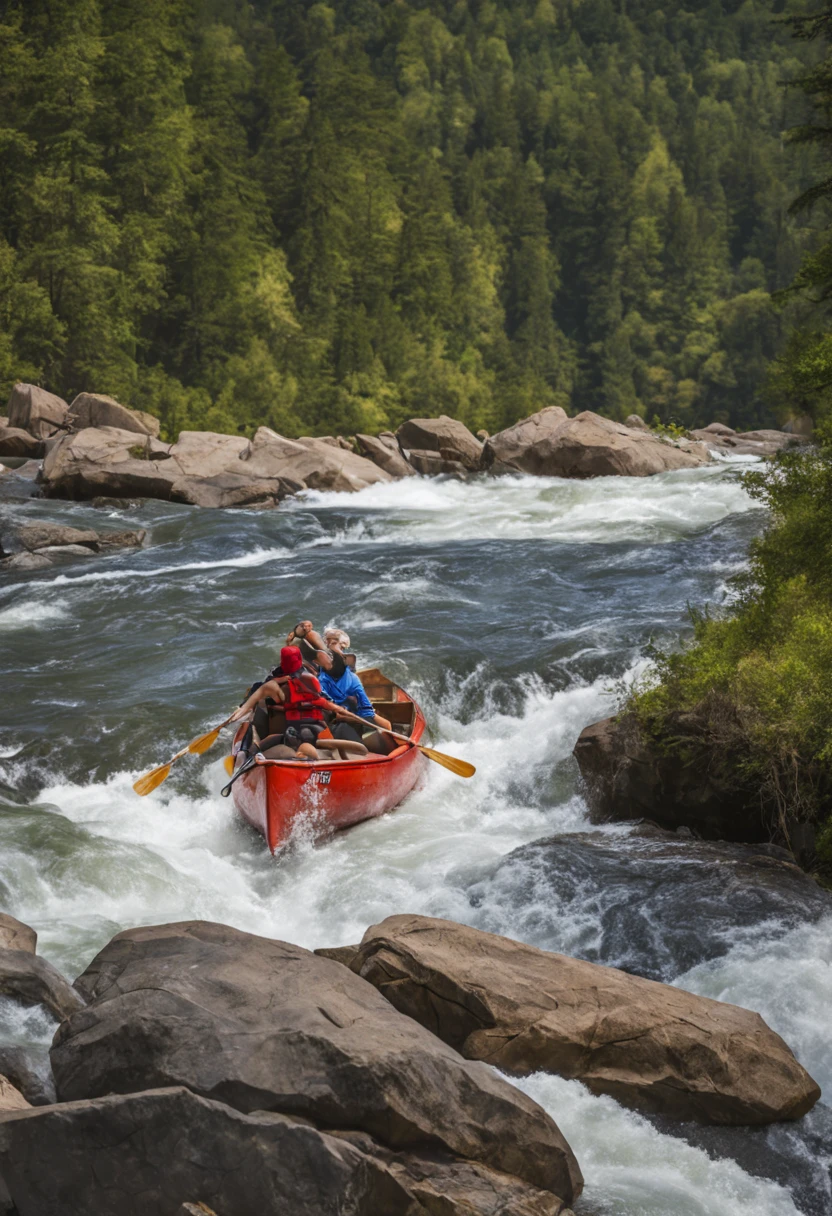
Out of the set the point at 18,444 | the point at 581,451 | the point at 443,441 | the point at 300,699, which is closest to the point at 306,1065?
the point at 300,699

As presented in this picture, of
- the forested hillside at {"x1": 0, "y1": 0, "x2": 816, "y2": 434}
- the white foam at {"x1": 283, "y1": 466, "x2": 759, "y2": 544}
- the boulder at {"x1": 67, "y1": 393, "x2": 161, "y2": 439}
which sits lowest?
the white foam at {"x1": 283, "y1": 466, "x2": 759, "y2": 544}

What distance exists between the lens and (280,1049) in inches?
167

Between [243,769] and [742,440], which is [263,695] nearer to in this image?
[243,769]

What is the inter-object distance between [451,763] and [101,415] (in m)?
18.1

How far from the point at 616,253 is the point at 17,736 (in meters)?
61.8

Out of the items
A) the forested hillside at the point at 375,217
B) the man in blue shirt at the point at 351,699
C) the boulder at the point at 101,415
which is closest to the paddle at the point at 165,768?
the man in blue shirt at the point at 351,699

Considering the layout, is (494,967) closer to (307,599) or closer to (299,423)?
(307,599)

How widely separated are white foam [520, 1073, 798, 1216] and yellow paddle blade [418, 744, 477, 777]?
425 centimetres

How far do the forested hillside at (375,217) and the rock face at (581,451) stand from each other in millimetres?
8408

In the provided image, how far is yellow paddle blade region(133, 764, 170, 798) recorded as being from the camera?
885cm

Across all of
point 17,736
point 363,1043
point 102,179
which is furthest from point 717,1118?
point 102,179

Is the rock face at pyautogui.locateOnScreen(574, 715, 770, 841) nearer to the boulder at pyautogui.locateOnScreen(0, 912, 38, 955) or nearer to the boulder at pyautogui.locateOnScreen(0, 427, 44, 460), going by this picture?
the boulder at pyautogui.locateOnScreen(0, 912, 38, 955)

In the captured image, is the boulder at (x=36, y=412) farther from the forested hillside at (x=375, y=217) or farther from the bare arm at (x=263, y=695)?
the bare arm at (x=263, y=695)

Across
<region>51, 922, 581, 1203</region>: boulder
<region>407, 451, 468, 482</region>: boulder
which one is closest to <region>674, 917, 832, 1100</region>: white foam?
<region>51, 922, 581, 1203</region>: boulder
